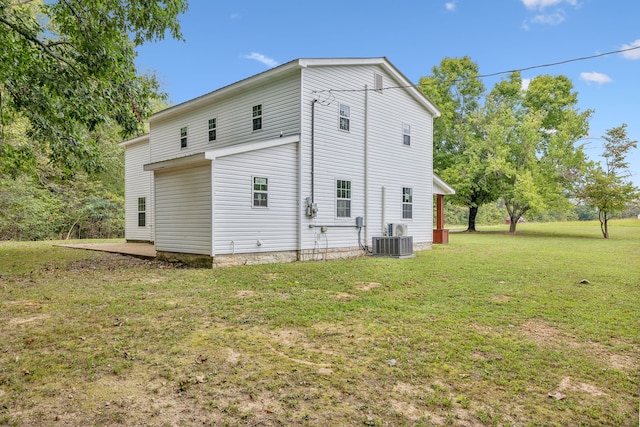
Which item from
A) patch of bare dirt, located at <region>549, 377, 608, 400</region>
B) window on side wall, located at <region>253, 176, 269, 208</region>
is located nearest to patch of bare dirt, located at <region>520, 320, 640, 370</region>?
patch of bare dirt, located at <region>549, 377, 608, 400</region>

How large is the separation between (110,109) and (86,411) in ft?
24.4

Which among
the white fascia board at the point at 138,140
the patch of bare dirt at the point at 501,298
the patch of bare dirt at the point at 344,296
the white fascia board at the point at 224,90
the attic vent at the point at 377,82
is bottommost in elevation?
the patch of bare dirt at the point at 344,296

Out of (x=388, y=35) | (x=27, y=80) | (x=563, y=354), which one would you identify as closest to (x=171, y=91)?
(x=388, y=35)

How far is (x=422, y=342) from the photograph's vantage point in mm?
4125

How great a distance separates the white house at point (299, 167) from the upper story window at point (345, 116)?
0.11 ft

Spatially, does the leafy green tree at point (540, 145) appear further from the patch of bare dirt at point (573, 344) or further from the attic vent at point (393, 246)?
the patch of bare dirt at point (573, 344)

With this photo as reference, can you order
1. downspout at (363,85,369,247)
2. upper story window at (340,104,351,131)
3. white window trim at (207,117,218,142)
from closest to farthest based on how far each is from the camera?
upper story window at (340,104,351,131) < downspout at (363,85,369,247) < white window trim at (207,117,218,142)

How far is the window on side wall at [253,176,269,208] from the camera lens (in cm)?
1048

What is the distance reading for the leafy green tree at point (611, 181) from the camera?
20953 millimetres

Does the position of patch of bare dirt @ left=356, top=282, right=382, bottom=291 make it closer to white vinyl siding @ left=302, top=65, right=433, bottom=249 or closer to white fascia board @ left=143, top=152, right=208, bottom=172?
white vinyl siding @ left=302, top=65, right=433, bottom=249

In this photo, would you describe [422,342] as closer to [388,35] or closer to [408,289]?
[408,289]

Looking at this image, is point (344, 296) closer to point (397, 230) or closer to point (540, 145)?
point (397, 230)

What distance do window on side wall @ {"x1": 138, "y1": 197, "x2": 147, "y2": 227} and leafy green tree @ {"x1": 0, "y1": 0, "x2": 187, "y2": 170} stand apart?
8.10m

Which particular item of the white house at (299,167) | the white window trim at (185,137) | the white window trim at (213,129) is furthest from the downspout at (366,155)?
the white window trim at (185,137)
